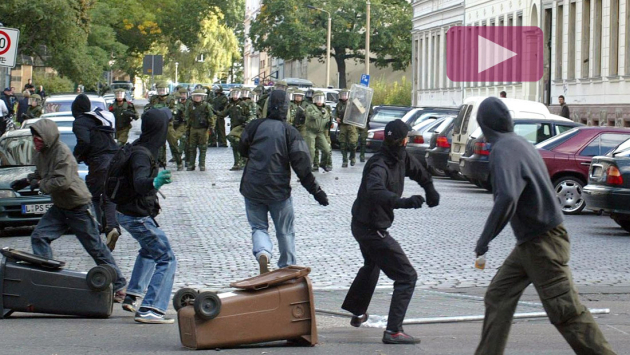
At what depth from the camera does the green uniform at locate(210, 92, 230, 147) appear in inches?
1335

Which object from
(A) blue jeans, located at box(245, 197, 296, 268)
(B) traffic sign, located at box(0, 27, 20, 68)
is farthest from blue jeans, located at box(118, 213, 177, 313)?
(B) traffic sign, located at box(0, 27, 20, 68)

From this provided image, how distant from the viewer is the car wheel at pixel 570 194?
19.9 meters

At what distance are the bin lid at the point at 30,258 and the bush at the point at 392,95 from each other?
5787 cm

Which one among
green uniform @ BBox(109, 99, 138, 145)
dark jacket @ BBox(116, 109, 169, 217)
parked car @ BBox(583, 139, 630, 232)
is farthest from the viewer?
green uniform @ BBox(109, 99, 138, 145)

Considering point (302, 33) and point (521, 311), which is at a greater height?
point (302, 33)

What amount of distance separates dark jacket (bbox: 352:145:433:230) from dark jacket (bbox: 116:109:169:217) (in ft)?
4.99

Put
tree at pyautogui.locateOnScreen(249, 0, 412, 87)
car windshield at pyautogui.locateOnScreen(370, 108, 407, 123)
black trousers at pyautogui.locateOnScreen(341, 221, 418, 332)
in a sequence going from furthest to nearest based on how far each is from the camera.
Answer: tree at pyautogui.locateOnScreen(249, 0, 412, 87)
car windshield at pyautogui.locateOnScreen(370, 108, 407, 123)
black trousers at pyautogui.locateOnScreen(341, 221, 418, 332)

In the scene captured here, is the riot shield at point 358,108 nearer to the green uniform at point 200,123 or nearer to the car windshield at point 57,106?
the green uniform at point 200,123

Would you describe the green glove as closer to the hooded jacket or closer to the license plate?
the hooded jacket

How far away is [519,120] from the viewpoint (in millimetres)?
22625

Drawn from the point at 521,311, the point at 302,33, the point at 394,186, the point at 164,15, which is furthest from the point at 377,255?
the point at 302,33

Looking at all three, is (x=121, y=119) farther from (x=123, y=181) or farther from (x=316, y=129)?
(x=123, y=181)

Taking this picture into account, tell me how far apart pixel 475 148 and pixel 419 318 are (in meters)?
12.5

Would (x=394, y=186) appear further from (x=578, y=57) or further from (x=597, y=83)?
(x=578, y=57)
